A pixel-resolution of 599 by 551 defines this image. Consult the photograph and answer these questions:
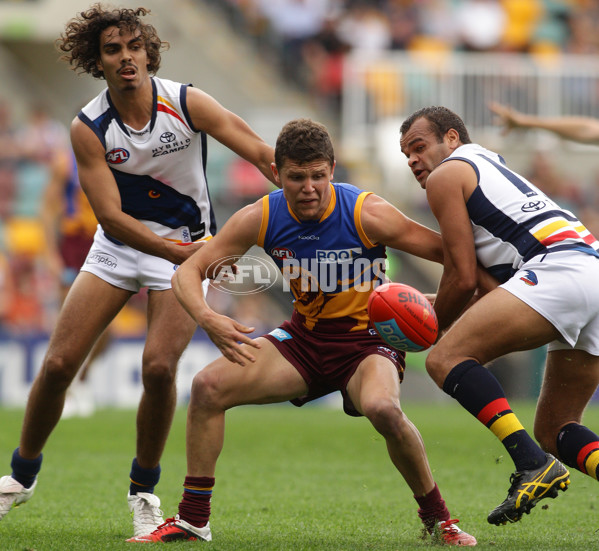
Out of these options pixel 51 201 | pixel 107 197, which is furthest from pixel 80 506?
pixel 51 201

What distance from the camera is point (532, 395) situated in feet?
48.4

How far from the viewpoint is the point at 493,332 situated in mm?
4781

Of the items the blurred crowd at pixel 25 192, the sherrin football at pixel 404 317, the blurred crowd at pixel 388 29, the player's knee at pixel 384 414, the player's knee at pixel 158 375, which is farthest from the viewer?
the blurred crowd at pixel 388 29

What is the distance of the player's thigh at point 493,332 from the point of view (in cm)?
475

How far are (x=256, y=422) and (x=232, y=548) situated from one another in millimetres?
6916

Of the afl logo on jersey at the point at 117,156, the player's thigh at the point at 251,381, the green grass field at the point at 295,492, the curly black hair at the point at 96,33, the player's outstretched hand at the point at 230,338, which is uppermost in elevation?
the curly black hair at the point at 96,33

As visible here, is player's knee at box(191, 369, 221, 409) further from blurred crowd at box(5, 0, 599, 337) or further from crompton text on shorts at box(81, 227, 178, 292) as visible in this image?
blurred crowd at box(5, 0, 599, 337)

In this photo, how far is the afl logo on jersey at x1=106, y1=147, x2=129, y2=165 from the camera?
18.7 ft

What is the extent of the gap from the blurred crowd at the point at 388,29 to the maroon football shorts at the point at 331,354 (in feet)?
45.6

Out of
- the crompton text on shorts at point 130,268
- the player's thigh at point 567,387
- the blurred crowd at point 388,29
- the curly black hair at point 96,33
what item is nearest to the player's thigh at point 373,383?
the player's thigh at point 567,387

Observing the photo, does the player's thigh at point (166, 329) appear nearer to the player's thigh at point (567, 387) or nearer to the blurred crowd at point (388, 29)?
the player's thigh at point (567, 387)

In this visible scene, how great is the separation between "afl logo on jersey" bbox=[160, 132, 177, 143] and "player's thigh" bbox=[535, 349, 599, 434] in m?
2.34

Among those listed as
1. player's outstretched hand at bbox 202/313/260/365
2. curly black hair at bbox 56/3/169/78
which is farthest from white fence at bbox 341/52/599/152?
player's outstretched hand at bbox 202/313/260/365

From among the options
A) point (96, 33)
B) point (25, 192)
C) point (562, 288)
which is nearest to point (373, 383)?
point (562, 288)
